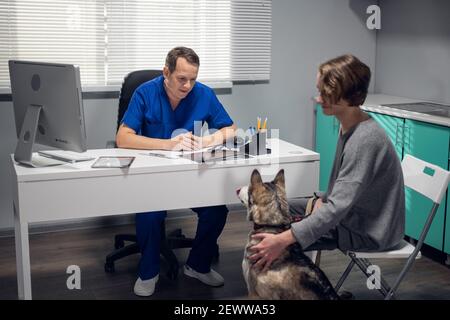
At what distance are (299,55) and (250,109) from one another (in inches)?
22.3

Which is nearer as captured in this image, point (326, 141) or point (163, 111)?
point (163, 111)

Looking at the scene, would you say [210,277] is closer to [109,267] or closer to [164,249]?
[164,249]

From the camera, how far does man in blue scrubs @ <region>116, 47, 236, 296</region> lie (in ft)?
10.1

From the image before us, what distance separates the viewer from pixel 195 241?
131 inches

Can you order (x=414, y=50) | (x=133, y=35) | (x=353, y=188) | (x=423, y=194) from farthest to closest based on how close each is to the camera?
(x=414, y=50) → (x=133, y=35) → (x=423, y=194) → (x=353, y=188)

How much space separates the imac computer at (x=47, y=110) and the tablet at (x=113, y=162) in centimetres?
9

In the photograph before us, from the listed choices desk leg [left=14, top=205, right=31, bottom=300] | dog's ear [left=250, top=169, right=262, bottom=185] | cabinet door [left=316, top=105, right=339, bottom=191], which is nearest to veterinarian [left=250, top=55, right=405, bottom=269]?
dog's ear [left=250, top=169, right=262, bottom=185]

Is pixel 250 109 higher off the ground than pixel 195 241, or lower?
higher

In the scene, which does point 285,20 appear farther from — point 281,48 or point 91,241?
point 91,241

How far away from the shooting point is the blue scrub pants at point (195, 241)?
3.10m

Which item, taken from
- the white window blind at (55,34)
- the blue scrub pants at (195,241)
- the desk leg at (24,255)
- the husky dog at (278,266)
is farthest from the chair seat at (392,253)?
the white window blind at (55,34)

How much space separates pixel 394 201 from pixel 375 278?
37cm

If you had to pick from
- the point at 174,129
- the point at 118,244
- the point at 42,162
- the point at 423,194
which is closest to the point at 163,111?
the point at 174,129
